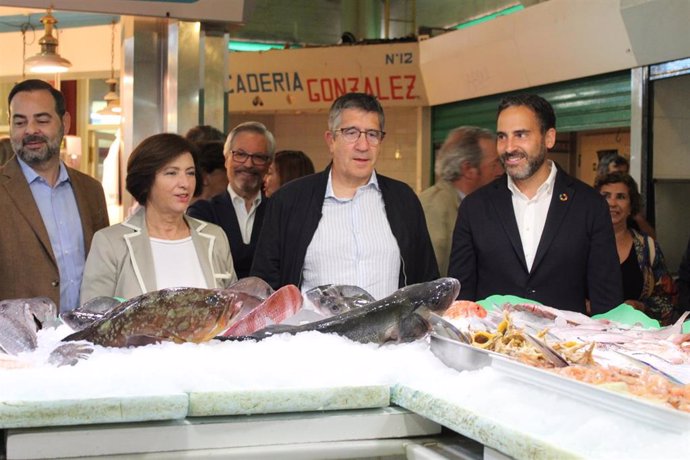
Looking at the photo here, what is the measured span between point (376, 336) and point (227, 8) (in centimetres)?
375

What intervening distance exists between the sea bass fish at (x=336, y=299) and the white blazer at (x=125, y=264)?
109cm

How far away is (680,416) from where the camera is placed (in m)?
1.48

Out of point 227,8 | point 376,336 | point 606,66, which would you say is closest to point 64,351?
point 376,336

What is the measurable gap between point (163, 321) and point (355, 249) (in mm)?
1574

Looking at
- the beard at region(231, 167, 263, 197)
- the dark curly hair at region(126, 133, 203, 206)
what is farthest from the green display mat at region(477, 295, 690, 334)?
the beard at region(231, 167, 263, 197)

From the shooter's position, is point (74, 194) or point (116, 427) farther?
point (74, 194)

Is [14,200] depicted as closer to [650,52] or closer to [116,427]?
[116,427]

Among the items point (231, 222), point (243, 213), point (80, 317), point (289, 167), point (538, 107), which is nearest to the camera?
point (80, 317)

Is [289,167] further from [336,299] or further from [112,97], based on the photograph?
[112,97]

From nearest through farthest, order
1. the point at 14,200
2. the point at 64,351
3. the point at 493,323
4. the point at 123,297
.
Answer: the point at 64,351 → the point at 493,323 → the point at 123,297 → the point at 14,200

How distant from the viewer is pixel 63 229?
3.90 metres

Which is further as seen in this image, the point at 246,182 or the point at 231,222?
the point at 246,182

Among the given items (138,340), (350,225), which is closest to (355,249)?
(350,225)

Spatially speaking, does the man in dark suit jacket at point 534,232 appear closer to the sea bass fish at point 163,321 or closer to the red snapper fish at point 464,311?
the red snapper fish at point 464,311
